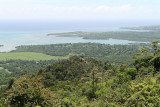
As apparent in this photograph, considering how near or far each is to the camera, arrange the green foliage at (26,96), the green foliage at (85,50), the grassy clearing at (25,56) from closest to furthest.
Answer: the green foliage at (26,96), the grassy clearing at (25,56), the green foliage at (85,50)

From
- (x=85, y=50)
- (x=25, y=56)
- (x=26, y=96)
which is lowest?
(x=25, y=56)

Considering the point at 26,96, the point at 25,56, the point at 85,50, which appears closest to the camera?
the point at 26,96

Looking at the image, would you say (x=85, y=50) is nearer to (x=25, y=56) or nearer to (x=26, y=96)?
(x=25, y=56)

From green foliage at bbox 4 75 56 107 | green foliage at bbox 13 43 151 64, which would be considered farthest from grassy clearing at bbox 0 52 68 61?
green foliage at bbox 4 75 56 107

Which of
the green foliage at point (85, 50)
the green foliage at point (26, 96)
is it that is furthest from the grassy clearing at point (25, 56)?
the green foliage at point (26, 96)

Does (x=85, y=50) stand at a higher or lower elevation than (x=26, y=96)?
lower

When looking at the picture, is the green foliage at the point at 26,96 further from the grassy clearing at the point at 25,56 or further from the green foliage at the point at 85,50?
the green foliage at the point at 85,50

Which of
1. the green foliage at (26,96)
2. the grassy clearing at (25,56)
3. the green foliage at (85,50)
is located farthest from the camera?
the green foliage at (85,50)

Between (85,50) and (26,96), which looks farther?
(85,50)

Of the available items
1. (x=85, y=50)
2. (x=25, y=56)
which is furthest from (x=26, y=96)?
(x=85, y=50)

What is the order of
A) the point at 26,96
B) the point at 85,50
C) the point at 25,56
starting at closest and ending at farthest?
the point at 26,96 → the point at 25,56 → the point at 85,50

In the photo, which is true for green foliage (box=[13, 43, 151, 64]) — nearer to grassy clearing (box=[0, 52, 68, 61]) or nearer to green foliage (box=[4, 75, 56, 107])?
grassy clearing (box=[0, 52, 68, 61])

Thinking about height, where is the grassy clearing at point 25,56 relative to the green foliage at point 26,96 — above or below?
below
